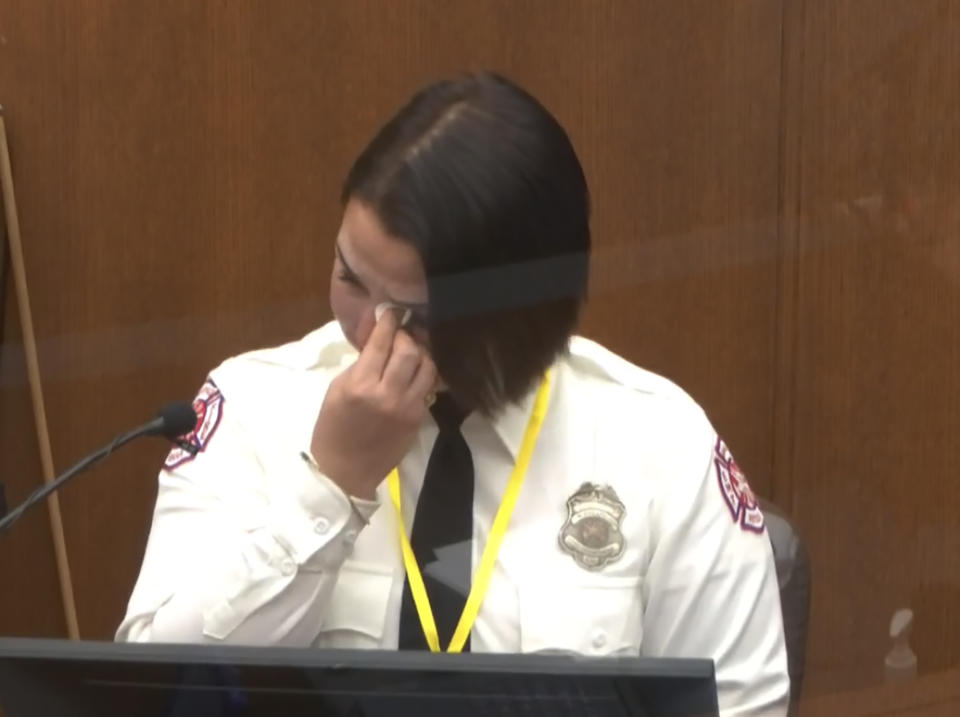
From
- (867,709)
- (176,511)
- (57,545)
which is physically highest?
(176,511)

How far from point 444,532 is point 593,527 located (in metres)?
→ 0.14

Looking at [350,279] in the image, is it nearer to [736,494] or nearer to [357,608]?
[357,608]

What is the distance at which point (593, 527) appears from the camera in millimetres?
1263

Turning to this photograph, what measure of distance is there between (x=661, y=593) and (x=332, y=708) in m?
0.63

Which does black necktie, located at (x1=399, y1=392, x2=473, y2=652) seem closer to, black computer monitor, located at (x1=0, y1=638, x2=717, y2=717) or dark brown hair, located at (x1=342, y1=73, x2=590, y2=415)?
dark brown hair, located at (x1=342, y1=73, x2=590, y2=415)

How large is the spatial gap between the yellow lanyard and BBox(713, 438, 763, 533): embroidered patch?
0.19 meters

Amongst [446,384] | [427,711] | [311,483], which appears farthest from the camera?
[446,384]

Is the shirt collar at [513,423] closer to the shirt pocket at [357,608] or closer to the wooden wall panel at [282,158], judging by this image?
the shirt pocket at [357,608]

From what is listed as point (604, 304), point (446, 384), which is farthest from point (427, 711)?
point (604, 304)

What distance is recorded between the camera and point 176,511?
1.24m

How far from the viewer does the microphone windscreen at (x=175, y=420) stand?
3.08 feet

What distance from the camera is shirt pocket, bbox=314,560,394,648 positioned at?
1.20m

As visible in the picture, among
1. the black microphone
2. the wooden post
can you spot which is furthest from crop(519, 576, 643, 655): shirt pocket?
the wooden post

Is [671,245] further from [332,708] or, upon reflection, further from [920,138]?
[332,708]
